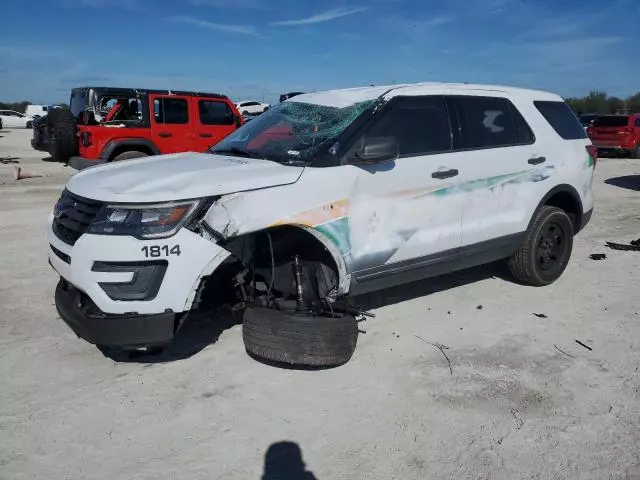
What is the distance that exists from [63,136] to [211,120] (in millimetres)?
2930

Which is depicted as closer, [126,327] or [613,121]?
[126,327]

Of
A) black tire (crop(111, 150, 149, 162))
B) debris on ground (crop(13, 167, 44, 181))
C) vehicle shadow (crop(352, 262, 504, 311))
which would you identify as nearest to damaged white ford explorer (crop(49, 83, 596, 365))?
vehicle shadow (crop(352, 262, 504, 311))

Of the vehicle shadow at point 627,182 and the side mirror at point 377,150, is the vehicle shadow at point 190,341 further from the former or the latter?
the vehicle shadow at point 627,182

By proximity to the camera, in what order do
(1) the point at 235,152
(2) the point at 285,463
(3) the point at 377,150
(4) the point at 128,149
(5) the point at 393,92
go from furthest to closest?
(4) the point at 128,149 < (1) the point at 235,152 < (5) the point at 393,92 < (3) the point at 377,150 < (2) the point at 285,463

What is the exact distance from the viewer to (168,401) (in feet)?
10.6

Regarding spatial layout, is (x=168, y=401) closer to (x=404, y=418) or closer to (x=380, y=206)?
(x=404, y=418)

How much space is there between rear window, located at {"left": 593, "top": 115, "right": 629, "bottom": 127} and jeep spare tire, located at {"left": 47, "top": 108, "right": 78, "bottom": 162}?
16806mm

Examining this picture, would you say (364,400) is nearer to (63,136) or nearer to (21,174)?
(63,136)

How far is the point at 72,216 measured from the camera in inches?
129

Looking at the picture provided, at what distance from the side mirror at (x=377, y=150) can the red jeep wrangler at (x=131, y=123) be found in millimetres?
7843

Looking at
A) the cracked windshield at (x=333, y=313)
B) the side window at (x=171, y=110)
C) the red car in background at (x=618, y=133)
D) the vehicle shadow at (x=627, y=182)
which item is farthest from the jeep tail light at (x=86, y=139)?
the red car in background at (x=618, y=133)

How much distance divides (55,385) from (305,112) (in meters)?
2.66

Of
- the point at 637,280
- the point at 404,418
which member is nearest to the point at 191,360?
the point at 404,418

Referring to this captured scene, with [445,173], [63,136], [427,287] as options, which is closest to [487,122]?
[445,173]
